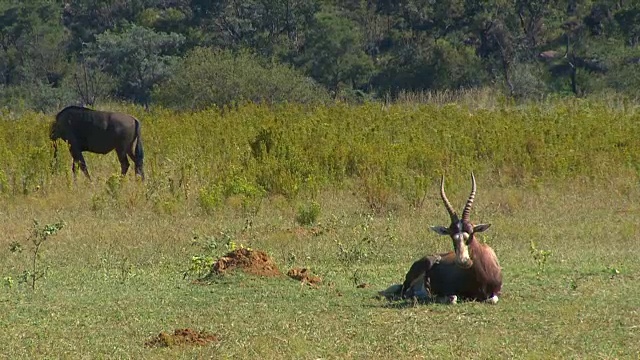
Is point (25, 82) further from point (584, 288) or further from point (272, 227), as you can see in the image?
point (584, 288)

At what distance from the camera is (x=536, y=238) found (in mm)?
13164

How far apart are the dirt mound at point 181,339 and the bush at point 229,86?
21743 millimetres

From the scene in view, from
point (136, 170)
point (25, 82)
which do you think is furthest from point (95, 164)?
point (25, 82)

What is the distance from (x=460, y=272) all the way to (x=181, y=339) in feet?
8.55

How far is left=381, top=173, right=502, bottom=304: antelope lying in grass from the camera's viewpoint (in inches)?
360

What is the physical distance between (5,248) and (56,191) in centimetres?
410

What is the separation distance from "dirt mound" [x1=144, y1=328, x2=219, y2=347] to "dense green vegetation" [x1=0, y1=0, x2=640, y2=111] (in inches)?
1039

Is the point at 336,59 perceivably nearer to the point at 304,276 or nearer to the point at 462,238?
the point at 304,276

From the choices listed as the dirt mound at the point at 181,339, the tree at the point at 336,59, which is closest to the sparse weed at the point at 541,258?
the dirt mound at the point at 181,339

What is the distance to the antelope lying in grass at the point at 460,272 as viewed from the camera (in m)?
9.14

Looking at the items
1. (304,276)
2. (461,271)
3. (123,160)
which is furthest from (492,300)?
(123,160)

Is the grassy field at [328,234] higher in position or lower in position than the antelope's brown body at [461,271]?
lower

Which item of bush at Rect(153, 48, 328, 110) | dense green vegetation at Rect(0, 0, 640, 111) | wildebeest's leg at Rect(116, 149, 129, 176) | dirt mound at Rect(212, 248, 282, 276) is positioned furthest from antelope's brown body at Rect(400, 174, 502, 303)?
dense green vegetation at Rect(0, 0, 640, 111)

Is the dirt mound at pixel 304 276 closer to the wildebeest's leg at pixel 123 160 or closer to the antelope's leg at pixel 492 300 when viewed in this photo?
the antelope's leg at pixel 492 300
